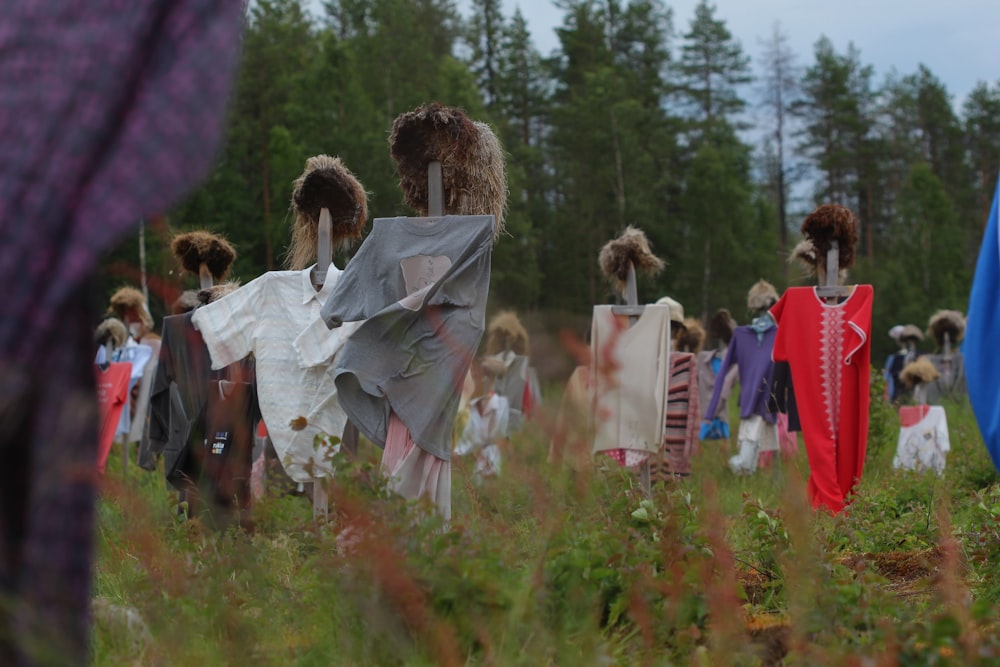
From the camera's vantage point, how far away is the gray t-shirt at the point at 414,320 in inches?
228

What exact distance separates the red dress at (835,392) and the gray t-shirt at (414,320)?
2.86m

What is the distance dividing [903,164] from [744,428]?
39.8 metres

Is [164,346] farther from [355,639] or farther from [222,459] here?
[355,639]

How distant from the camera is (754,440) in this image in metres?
11.5

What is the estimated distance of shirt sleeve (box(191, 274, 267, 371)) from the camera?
272 inches

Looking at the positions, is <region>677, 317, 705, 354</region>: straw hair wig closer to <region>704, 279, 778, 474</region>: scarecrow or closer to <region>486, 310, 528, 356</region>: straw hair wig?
<region>704, 279, 778, 474</region>: scarecrow

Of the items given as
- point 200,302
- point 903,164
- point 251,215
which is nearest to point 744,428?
point 200,302

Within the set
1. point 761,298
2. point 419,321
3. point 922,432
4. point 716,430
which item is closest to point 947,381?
point 716,430

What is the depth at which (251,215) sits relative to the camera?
28.6 m

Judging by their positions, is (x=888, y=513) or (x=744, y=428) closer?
(x=888, y=513)

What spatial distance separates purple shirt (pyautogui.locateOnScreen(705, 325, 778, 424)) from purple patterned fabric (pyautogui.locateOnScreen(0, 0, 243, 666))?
31.4 ft

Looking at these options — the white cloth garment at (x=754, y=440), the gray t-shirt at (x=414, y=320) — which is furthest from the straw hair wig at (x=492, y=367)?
the gray t-shirt at (x=414, y=320)

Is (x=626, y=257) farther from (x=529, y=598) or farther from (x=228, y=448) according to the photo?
(x=529, y=598)

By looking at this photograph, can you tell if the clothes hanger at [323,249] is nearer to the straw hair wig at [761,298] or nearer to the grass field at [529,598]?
the grass field at [529,598]
